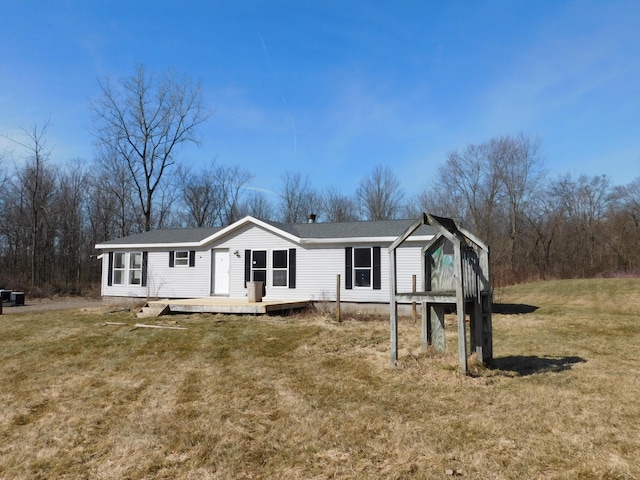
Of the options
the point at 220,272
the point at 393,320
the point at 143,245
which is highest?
the point at 143,245

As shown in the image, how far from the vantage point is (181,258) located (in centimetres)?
1778

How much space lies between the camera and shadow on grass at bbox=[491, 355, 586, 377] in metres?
6.57

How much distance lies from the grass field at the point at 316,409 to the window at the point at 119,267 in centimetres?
940

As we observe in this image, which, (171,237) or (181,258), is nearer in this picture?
(181,258)

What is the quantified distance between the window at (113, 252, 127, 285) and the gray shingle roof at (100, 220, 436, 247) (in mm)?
532

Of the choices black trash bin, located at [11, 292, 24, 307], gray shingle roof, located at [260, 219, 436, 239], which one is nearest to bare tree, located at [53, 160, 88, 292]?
black trash bin, located at [11, 292, 24, 307]

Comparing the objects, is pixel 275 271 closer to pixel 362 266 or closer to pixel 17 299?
pixel 362 266

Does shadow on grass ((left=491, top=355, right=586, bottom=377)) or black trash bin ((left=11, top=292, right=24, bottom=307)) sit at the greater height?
black trash bin ((left=11, top=292, right=24, bottom=307))

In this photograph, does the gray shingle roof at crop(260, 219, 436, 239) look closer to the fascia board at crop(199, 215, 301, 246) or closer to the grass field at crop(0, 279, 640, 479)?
the fascia board at crop(199, 215, 301, 246)

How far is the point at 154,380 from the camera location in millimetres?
6516

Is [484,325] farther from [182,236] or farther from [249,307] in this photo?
[182,236]

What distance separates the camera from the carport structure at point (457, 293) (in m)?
6.21

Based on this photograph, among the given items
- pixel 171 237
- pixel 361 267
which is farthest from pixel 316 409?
pixel 171 237

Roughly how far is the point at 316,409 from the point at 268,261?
37.8 feet
